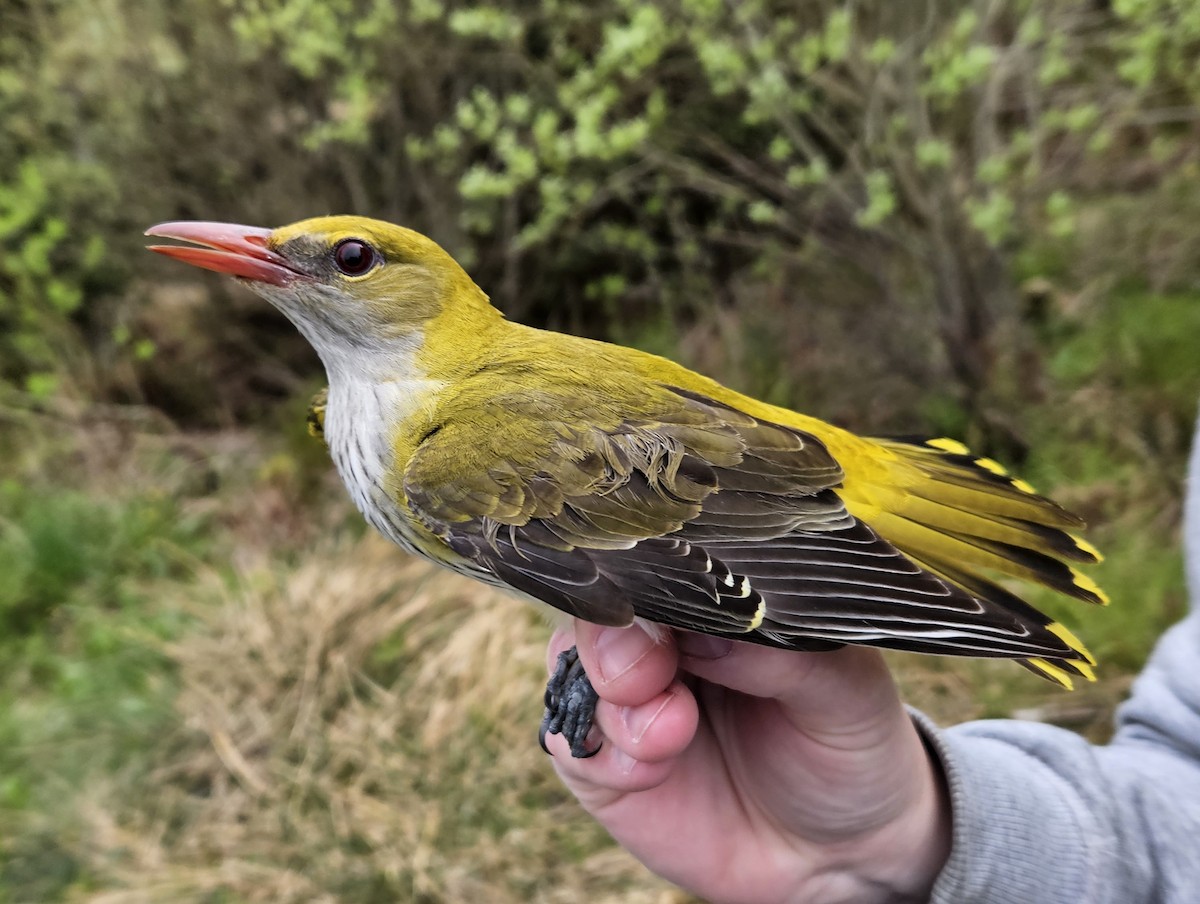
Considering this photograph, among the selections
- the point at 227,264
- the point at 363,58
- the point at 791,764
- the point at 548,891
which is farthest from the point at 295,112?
the point at 791,764

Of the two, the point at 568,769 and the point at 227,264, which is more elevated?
the point at 227,264

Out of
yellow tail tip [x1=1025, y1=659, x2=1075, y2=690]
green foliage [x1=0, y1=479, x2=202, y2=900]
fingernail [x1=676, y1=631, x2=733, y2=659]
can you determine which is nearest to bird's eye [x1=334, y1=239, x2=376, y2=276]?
fingernail [x1=676, y1=631, x2=733, y2=659]

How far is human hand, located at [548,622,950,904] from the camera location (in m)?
1.71

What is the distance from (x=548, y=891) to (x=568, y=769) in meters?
1.44

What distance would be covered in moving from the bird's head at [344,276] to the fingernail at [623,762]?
3.36 ft

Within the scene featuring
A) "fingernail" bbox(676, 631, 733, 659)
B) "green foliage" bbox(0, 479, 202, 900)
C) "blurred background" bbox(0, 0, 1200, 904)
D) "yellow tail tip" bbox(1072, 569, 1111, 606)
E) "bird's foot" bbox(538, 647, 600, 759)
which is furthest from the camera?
"green foliage" bbox(0, 479, 202, 900)

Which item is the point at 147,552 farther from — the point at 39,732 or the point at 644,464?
the point at 644,464

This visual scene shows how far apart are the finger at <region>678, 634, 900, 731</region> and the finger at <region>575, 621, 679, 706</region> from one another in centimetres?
9

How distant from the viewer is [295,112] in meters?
5.93

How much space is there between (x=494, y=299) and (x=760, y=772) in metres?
4.99

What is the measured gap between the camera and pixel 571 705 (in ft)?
6.57

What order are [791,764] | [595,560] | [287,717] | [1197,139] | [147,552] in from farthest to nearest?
[1197,139]
[147,552]
[287,717]
[791,764]
[595,560]

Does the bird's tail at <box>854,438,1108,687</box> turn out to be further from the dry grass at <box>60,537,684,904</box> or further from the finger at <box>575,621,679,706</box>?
→ the dry grass at <box>60,537,684,904</box>

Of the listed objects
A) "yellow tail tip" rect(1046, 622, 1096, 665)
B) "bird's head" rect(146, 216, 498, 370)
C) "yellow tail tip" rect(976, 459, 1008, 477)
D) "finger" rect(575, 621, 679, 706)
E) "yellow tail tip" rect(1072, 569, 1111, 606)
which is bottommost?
"finger" rect(575, 621, 679, 706)
